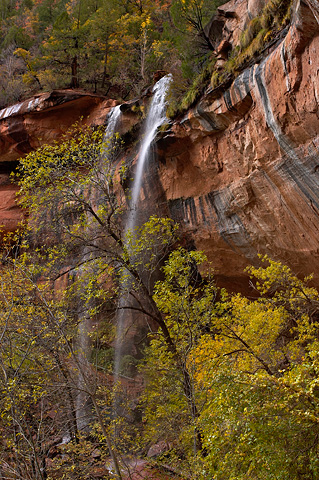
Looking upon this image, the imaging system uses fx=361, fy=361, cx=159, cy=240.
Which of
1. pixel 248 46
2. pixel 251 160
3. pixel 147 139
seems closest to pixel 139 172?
pixel 147 139

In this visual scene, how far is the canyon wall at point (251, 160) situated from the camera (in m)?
9.23

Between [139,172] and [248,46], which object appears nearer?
[248,46]

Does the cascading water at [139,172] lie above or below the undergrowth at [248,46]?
below

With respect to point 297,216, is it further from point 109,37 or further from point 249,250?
point 109,37

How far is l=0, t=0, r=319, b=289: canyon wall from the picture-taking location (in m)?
9.23

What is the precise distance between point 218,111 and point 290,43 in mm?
3719

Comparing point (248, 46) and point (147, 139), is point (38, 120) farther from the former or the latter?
point (248, 46)

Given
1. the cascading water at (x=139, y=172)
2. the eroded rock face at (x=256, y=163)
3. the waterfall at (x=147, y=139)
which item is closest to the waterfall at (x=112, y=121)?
the waterfall at (x=147, y=139)

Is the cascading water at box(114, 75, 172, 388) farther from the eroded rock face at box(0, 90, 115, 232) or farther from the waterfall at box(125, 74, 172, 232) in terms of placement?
the eroded rock face at box(0, 90, 115, 232)

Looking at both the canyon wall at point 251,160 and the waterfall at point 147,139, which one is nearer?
the canyon wall at point 251,160

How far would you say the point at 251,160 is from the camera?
1174 centimetres

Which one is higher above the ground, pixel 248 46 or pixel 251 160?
pixel 248 46

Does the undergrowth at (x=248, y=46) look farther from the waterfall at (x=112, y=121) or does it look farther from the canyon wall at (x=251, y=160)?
the waterfall at (x=112, y=121)

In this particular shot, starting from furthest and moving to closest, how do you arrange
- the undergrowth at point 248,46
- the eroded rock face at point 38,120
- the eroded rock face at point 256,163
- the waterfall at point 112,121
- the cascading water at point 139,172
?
the eroded rock face at point 38,120 < the waterfall at point 112,121 < the cascading water at point 139,172 < the undergrowth at point 248,46 < the eroded rock face at point 256,163
